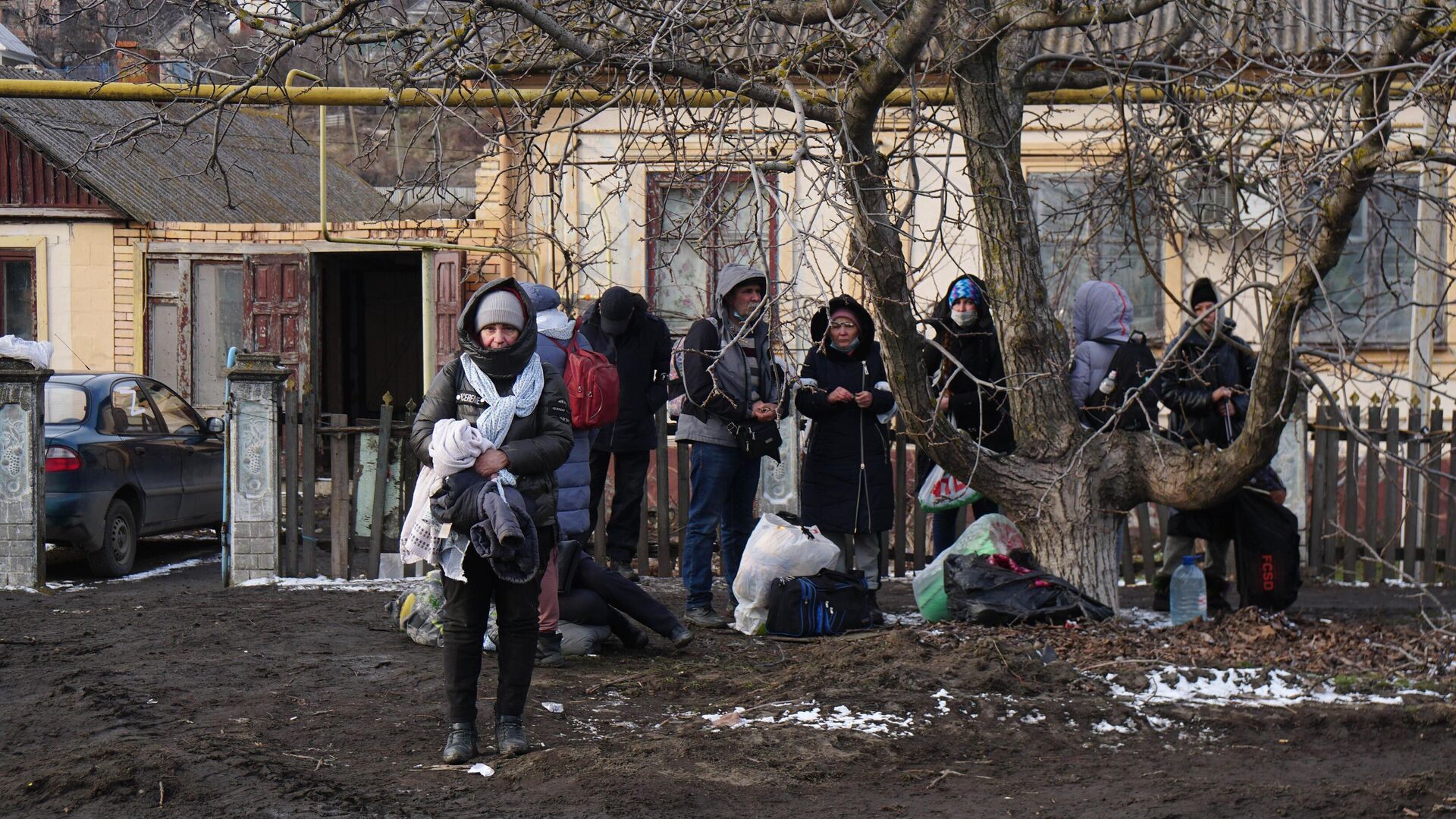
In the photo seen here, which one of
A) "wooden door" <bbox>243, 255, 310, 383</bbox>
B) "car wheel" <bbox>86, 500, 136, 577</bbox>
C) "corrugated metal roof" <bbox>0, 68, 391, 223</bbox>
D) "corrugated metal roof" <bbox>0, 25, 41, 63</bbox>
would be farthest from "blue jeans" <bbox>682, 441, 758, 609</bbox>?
"corrugated metal roof" <bbox>0, 25, 41, 63</bbox>

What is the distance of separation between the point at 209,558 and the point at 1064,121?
829cm

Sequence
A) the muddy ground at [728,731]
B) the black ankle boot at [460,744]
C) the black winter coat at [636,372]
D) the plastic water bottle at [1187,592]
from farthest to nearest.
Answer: the black winter coat at [636,372]
the plastic water bottle at [1187,592]
the black ankle boot at [460,744]
the muddy ground at [728,731]

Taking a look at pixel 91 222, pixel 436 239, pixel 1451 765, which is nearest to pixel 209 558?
pixel 436 239

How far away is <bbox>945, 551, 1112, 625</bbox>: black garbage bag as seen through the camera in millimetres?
7188

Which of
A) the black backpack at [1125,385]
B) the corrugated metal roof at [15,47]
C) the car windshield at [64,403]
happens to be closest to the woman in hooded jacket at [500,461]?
A: the black backpack at [1125,385]

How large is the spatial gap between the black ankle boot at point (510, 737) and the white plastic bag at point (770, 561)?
236 centimetres

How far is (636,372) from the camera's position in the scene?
8.75m

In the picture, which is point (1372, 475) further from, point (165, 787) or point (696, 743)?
point (165, 787)

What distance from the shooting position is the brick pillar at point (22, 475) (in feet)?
29.9

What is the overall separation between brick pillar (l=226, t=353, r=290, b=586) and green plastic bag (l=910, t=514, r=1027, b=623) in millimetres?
3993

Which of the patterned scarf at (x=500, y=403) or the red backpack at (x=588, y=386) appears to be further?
the red backpack at (x=588, y=386)

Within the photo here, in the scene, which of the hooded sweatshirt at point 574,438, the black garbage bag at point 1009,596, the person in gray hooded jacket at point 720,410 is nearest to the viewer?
the hooded sweatshirt at point 574,438

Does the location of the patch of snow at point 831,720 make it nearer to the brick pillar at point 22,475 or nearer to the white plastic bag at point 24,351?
the brick pillar at point 22,475

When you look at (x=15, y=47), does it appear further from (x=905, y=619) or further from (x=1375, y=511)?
(x=1375, y=511)
